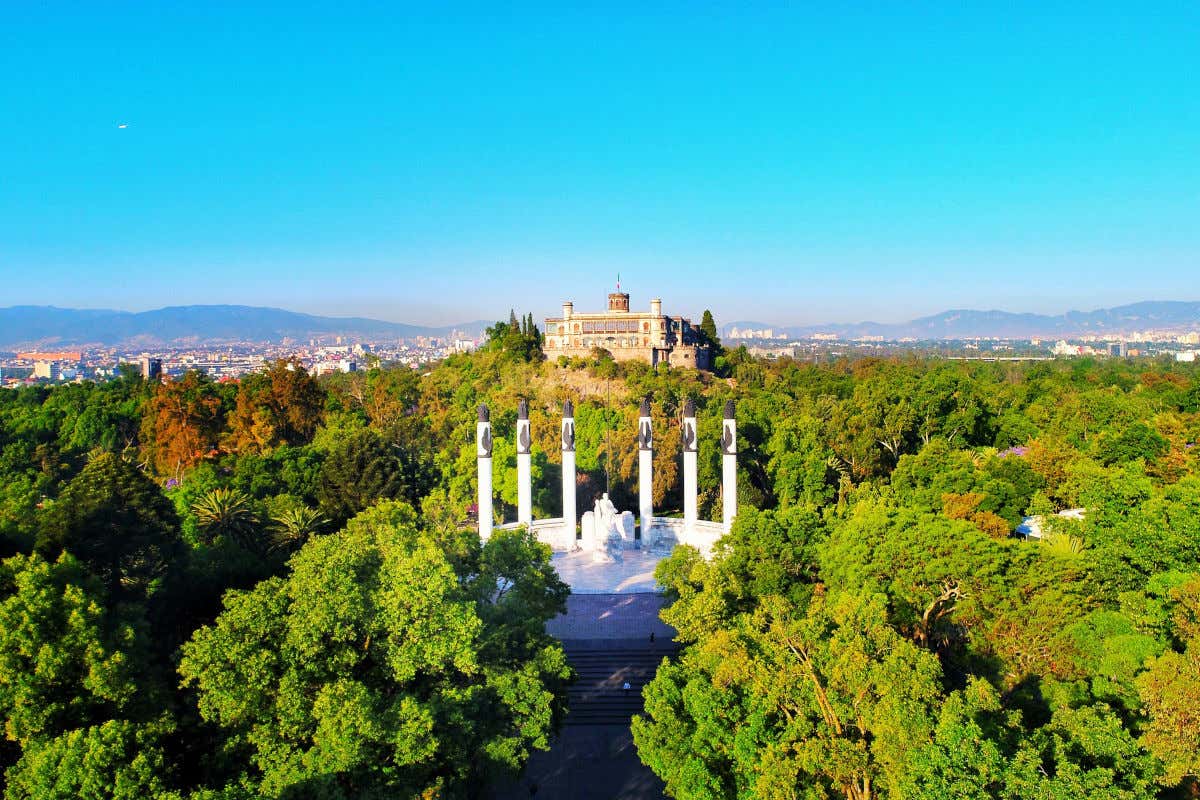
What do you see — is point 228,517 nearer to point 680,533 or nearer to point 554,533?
point 554,533

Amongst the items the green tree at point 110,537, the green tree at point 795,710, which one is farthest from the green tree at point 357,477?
the green tree at point 795,710

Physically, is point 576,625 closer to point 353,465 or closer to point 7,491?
point 353,465

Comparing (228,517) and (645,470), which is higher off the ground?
(645,470)

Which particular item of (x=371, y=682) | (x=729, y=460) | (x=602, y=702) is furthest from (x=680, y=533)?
(x=371, y=682)

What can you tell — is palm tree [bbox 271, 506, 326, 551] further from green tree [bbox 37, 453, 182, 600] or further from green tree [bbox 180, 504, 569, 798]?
green tree [bbox 180, 504, 569, 798]

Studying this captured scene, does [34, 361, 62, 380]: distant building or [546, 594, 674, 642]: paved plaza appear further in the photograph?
[34, 361, 62, 380]: distant building

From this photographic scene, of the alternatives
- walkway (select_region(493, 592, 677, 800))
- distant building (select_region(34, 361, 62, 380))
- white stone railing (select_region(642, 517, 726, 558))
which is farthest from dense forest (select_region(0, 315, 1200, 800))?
distant building (select_region(34, 361, 62, 380))

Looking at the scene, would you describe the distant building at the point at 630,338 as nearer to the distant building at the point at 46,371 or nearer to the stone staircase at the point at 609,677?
the stone staircase at the point at 609,677
